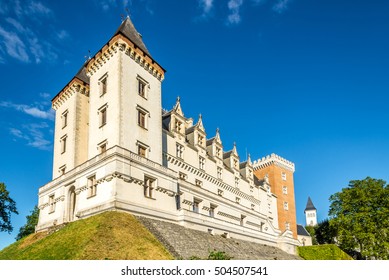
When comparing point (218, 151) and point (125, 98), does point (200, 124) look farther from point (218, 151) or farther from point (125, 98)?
point (125, 98)

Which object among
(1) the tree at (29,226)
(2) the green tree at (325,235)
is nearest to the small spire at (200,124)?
(1) the tree at (29,226)

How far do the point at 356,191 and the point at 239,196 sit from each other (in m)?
17.3

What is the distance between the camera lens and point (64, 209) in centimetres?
3328

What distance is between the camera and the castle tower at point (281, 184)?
208 feet

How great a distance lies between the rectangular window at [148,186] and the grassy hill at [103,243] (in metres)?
3.99

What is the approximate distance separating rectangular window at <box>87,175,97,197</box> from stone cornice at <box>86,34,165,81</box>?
11634mm

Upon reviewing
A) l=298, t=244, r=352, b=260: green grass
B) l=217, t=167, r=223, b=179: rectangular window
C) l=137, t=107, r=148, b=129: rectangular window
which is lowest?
l=298, t=244, r=352, b=260: green grass

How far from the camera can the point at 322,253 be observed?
4669 centimetres

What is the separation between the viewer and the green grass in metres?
46.4

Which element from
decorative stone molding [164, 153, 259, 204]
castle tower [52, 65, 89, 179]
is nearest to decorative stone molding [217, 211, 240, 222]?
decorative stone molding [164, 153, 259, 204]

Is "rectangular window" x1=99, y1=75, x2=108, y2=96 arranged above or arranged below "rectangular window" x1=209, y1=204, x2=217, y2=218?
above

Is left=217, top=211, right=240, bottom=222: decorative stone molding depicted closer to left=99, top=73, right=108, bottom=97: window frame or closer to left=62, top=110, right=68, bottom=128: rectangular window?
left=99, top=73, right=108, bottom=97: window frame
